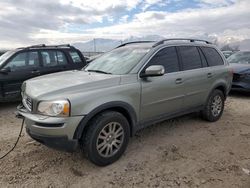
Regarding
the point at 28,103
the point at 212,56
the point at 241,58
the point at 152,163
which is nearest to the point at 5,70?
the point at 28,103

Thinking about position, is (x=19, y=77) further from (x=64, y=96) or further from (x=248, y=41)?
(x=248, y=41)

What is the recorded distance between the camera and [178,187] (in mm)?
3264

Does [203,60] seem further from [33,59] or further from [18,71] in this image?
[18,71]

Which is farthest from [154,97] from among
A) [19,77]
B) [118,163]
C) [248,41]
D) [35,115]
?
[248,41]

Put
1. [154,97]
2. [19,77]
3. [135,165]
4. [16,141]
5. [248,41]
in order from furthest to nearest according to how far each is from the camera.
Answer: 1. [248,41]
2. [19,77]
3. [16,141]
4. [154,97]
5. [135,165]

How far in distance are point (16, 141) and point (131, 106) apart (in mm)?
2212

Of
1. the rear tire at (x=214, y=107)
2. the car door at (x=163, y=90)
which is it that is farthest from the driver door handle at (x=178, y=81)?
the rear tire at (x=214, y=107)

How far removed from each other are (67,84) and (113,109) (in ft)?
2.44

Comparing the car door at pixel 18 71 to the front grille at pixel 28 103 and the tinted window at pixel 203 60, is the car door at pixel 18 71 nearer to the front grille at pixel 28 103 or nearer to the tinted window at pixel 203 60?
the front grille at pixel 28 103

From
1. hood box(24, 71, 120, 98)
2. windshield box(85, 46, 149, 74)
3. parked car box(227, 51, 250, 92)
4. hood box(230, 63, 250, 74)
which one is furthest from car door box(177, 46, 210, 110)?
hood box(230, 63, 250, 74)

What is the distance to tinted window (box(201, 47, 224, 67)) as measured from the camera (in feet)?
18.4

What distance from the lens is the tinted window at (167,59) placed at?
4.44 meters

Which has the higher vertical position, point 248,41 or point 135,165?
point 248,41

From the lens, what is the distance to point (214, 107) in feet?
19.1
